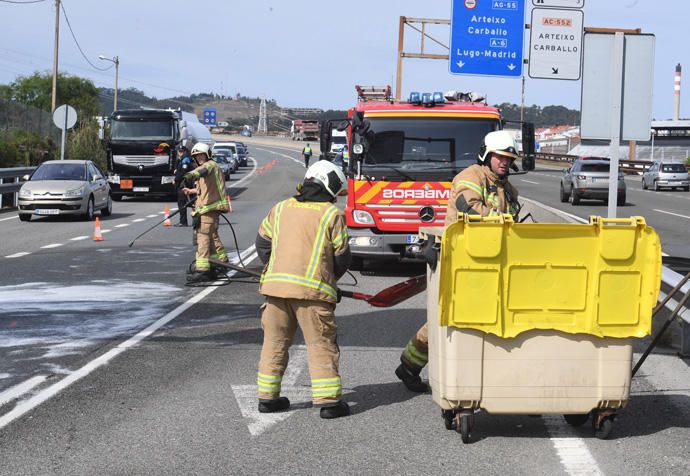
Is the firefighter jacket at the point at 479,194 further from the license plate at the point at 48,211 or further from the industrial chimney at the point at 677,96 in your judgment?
the industrial chimney at the point at 677,96

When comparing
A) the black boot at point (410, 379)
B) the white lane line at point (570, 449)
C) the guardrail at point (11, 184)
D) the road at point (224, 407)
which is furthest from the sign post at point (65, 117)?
the white lane line at point (570, 449)

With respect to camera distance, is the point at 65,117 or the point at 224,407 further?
the point at 65,117

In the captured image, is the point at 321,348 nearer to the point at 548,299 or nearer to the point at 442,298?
the point at 442,298

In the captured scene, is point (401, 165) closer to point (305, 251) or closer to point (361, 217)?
point (361, 217)

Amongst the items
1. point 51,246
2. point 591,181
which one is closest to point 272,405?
point 51,246

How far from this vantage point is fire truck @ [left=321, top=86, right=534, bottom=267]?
560 inches

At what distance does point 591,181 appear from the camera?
3641cm

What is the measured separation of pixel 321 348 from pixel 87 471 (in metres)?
1.78

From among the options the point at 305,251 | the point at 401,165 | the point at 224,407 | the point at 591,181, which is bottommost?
the point at 224,407

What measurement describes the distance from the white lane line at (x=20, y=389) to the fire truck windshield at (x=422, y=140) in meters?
Result: 7.54

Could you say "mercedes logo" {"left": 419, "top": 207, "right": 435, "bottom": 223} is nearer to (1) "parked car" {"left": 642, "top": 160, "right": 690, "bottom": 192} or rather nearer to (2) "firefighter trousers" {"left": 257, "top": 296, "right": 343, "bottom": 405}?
(2) "firefighter trousers" {"left": 257, "top": 296, "right": 343, "bottom": 405}

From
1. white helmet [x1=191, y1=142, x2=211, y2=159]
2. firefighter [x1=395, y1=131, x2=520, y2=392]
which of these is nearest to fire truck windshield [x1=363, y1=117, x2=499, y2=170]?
white helmet [x1=191, y1=142, x2=211, y2=159]

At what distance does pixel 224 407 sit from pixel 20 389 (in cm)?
150

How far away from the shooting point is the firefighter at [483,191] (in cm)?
689
